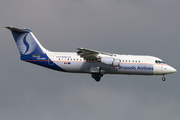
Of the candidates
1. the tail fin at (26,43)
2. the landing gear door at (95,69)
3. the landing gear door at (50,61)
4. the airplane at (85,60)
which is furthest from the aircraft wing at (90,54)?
the tail fin at (26,43)

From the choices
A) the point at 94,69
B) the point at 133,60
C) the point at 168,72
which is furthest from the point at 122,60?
the point at 168,72

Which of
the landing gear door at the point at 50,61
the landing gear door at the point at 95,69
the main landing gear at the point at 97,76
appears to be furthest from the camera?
the landing gear door at the point at 50,61

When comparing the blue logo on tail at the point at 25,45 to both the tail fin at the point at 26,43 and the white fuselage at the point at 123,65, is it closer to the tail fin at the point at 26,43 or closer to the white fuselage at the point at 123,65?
the tail fin at the point at 26,43

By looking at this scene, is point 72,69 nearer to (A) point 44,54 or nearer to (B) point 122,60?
(A) point 44,54

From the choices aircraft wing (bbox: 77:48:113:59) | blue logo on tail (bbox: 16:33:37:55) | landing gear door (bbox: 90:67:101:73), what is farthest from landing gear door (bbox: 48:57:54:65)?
landing gear door (bbox: 90:67:101:73)

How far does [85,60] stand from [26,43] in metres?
7.90

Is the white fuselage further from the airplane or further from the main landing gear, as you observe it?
the main landing gear

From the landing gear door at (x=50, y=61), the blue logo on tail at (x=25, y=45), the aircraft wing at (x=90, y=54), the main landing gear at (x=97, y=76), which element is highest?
the blue logo on tail at (x=25, y=45)

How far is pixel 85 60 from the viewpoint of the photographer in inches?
1280

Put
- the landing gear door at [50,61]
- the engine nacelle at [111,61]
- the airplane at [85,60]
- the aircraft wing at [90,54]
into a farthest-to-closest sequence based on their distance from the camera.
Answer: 1. the landing gear door at [50,61]
2. the airplane at [85,60]
3. the aircraft wing at [90,54]
4. the engine nacelle at [111,61]

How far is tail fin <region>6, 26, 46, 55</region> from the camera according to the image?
33594 millimetres

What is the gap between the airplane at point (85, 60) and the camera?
31938 millimetres

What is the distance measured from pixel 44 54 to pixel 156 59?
1384cm

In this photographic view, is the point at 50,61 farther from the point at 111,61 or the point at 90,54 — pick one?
the point at 111,61
